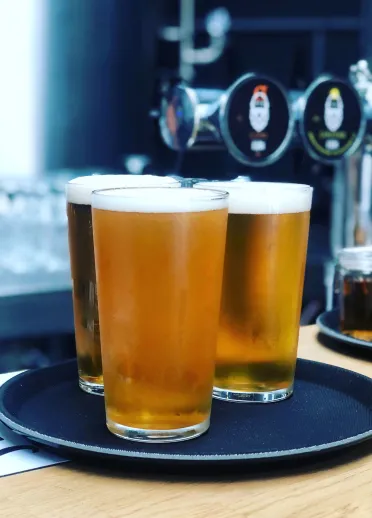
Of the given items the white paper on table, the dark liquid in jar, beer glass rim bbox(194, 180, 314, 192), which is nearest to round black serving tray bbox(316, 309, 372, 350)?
the dark liquid in jar

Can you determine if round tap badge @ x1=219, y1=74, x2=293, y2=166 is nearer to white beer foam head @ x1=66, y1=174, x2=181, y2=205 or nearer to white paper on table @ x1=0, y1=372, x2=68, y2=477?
white beer foam head @ x1=66, y1=174, x2=181, y2=205

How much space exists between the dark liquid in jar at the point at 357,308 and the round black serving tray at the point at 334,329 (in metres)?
0.02

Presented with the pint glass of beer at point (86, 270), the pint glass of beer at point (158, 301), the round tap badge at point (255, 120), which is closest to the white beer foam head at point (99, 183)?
the pint glass of beer at point (86, 270)

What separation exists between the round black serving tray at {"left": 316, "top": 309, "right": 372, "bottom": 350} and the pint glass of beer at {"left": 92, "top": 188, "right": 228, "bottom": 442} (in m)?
0.42

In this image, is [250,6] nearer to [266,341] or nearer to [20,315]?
[20,315]

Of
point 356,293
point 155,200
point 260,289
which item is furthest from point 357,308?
point 155,200

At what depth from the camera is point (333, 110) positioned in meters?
1.70

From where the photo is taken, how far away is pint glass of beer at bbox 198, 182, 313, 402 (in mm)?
819

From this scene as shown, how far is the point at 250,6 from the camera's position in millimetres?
3738

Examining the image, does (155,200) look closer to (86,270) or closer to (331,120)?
(86,270)

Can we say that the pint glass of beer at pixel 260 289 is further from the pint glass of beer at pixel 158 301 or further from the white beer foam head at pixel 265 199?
the pint glass of beer at pixel 158 301

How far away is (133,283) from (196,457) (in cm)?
15

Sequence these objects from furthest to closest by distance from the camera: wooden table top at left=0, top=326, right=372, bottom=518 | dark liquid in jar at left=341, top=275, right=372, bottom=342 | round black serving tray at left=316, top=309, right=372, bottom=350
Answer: dark liquid in jar at left=341, top=275, right=372, bottom=342 → round black serving tray at left=316, top=309, right=372, bottom=350 → wooden table top at left=0, top=326, right=372, bottom=518

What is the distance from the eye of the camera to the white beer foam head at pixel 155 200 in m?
0.67
